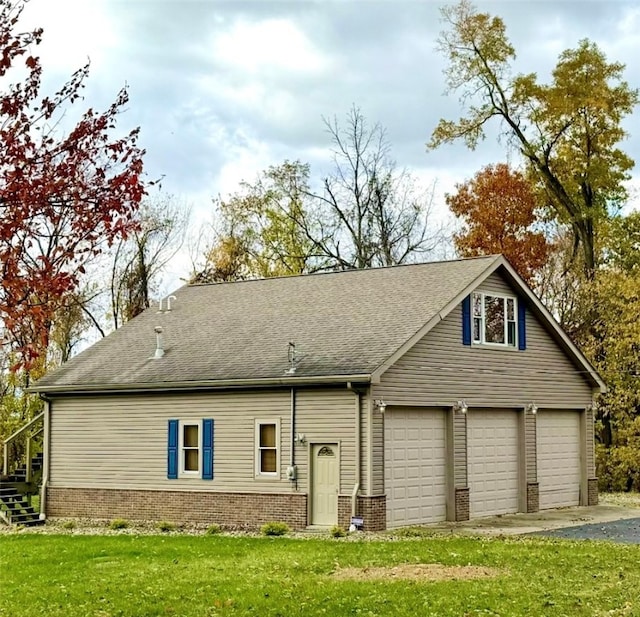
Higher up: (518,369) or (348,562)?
(518,369)

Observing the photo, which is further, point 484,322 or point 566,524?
point 484,322

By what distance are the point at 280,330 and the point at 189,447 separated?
3565 millimetres

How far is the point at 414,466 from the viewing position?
24203 mm

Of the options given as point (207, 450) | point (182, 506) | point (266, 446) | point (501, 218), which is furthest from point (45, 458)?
point (501, 218)

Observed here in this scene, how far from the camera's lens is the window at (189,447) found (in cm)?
→ 2577

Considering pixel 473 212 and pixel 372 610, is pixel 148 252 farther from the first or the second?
pixel 372 610

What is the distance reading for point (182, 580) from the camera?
51.2 feet

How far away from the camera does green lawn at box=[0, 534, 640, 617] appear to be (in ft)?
44.5

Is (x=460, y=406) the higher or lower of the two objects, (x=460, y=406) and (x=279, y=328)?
the lower

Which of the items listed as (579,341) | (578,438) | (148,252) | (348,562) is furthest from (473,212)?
(348,562)

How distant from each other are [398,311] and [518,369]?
4.20m

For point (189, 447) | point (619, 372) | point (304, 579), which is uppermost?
point (619, 372)

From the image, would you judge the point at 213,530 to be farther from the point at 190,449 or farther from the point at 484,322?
the point at 484,322

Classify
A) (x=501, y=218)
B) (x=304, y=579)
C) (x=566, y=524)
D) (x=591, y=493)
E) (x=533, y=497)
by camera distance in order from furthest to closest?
1. (x=501, y=218)
2. (x=591, y=493)
3. (x=533, y=497)
4. (x=566, y=524)
5. (x=304, y=579)
